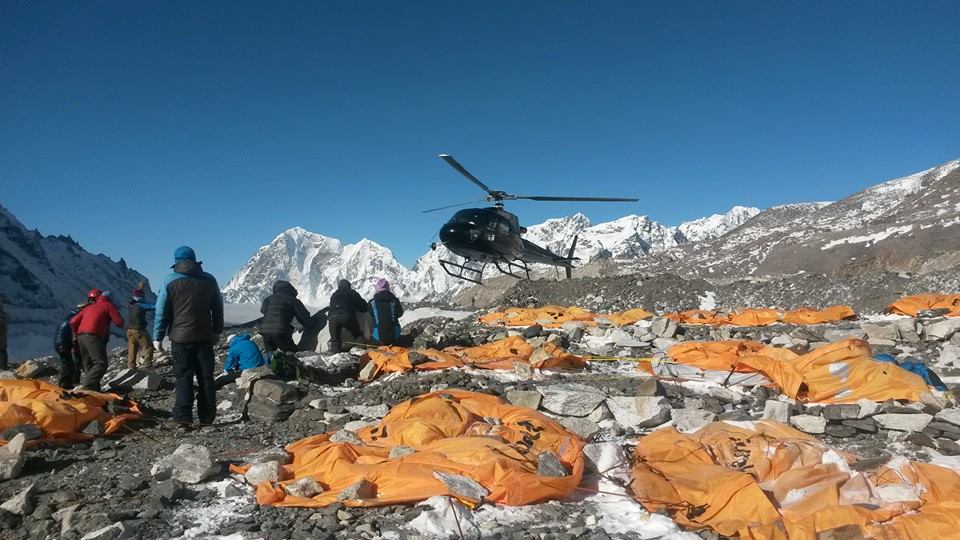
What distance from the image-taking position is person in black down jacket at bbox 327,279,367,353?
35.1ft

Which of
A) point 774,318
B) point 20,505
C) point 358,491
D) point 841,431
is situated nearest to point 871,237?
point 774,318

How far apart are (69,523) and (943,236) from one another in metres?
76.0

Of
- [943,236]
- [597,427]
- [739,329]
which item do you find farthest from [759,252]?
[597,427]

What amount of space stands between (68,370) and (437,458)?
8263 millimetres

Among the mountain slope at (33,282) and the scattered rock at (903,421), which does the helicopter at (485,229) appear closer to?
the scattered rock at (903,421)

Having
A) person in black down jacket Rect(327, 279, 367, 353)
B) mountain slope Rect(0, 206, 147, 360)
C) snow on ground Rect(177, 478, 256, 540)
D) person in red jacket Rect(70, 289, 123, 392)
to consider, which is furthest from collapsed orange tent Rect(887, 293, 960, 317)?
mountain slope Rect(0, 206, 147, 360)

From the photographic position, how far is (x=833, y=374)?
667 cm

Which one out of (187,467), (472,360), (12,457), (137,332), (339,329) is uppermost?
(137,332)

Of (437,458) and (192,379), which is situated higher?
(192,379)

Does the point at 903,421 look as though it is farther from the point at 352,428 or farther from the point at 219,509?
the point at 219,509

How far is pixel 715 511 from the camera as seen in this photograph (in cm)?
348

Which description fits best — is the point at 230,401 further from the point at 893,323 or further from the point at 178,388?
the point at 893,323

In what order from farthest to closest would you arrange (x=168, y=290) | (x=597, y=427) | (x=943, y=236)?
1. (x=943, y=236)
2. (x=168, y=290)
3. (x=597, y=427)

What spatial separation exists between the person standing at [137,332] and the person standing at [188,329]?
6.11 metres
